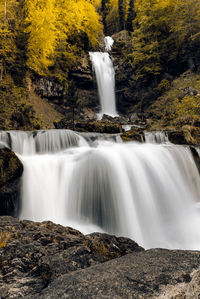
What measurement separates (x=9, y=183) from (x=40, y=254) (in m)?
3.09

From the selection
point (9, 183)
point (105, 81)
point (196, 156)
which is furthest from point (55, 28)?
point (9, 183)

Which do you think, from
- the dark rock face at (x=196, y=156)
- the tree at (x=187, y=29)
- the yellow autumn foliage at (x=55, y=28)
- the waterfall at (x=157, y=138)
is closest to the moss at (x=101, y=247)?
the dark rock face at (x=196, y=156)

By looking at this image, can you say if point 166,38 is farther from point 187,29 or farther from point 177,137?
point 177,137

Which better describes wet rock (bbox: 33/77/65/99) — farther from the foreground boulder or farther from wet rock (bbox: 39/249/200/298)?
wet rock (bbox: 39/249/200/298)

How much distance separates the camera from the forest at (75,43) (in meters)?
13.5

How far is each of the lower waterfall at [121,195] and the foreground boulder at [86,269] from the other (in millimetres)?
2076

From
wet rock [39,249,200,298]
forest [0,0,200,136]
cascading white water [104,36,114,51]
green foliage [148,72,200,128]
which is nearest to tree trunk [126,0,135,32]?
cascading white water [104,36,114,51]

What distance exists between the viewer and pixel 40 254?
66.7 inches

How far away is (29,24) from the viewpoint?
1373 cm

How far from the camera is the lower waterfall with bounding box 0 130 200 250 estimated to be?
13.9 ft

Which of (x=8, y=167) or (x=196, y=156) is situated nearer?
(x=8, y=167)

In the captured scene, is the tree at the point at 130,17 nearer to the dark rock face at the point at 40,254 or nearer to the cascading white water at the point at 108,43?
the cascading white water at the point at 108,43

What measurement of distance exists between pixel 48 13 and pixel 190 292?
1768 cm

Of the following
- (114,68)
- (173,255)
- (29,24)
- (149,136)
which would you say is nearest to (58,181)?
(173,255)
